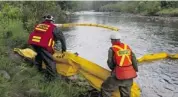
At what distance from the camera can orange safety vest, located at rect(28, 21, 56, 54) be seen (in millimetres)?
10352

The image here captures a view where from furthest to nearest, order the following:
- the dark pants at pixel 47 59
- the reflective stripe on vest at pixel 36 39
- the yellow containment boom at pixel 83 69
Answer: the dark pants at pixel 47 59 → the reflective stripe on vest at pixel 36 39 → the yellow containment boom at pixel 83 69

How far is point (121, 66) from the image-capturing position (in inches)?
349

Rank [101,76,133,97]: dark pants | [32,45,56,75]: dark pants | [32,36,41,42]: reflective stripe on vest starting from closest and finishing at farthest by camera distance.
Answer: [101,76,133,97]: dark pants < [32,36,41,42]: reflective stripe on vest < [32,45,56,75]: dark pants

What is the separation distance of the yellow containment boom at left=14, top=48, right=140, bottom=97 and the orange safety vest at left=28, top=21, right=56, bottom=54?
2.88 ft

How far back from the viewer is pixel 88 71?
34.7 feet

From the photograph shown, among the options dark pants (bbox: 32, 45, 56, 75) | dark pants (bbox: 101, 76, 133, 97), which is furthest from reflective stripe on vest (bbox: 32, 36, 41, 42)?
dark pants (bbox: 101, 76, 133, 97)

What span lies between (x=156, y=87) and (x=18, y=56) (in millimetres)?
5167

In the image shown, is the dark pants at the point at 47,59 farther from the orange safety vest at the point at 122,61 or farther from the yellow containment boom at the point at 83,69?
the orange safety vest at the point at 122,61

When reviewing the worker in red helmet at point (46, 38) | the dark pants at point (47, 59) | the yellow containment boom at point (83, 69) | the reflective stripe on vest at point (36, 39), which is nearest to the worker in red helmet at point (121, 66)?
the yellow containment boom at point (83, 69)

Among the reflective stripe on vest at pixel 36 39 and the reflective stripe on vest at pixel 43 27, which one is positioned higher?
the reflective stripe on vest at pixel 43 27

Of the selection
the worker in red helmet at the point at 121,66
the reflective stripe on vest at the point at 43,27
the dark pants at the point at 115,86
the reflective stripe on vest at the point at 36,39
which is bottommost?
the dark pants at the point at 115,86

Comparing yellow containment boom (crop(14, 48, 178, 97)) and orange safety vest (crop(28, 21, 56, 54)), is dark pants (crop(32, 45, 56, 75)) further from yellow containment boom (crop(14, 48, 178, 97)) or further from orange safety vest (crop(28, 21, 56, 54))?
yellow containment boom (crop(14, 48, 178, 97))

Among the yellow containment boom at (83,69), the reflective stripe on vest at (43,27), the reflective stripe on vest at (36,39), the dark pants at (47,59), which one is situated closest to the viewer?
the yellow containment boom at (83,69)

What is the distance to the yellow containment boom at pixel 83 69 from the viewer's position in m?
10.0
